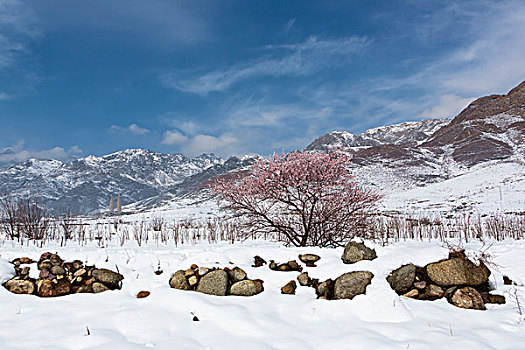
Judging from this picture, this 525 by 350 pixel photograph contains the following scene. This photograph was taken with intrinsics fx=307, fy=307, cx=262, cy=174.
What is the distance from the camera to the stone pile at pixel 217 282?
520 centimetres

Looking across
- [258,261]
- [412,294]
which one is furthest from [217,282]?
[412,294]

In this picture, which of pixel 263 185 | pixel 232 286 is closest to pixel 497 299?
pixel 232 286

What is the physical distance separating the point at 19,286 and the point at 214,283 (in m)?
3.28

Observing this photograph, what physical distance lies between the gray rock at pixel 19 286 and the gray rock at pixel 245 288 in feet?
11.2

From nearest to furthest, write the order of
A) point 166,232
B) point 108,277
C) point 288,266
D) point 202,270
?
point 108,277 < point 202,270 < point 288,266 < point 166,232

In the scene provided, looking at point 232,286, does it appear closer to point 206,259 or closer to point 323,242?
point 206,259

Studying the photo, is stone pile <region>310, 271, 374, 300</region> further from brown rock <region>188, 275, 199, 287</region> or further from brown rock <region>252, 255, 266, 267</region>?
brown rock <region>188, 275, 199, 287</region>

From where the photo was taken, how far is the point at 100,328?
403cm

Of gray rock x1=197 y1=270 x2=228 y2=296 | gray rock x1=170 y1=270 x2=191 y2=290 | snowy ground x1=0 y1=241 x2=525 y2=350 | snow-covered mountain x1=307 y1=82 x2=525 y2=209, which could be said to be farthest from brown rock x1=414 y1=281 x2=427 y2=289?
snow-covered mountain x1=307 y1=82 x2=525 y2=209

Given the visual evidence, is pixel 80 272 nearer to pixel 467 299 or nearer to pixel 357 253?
pixel 357 253

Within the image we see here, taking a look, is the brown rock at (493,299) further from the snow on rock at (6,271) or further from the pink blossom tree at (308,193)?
the snow on rock at (6,271)

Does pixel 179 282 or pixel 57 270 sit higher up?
pixel 57 270

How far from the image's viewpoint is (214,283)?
527 centimetres

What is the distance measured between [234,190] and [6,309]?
4.55 metres
